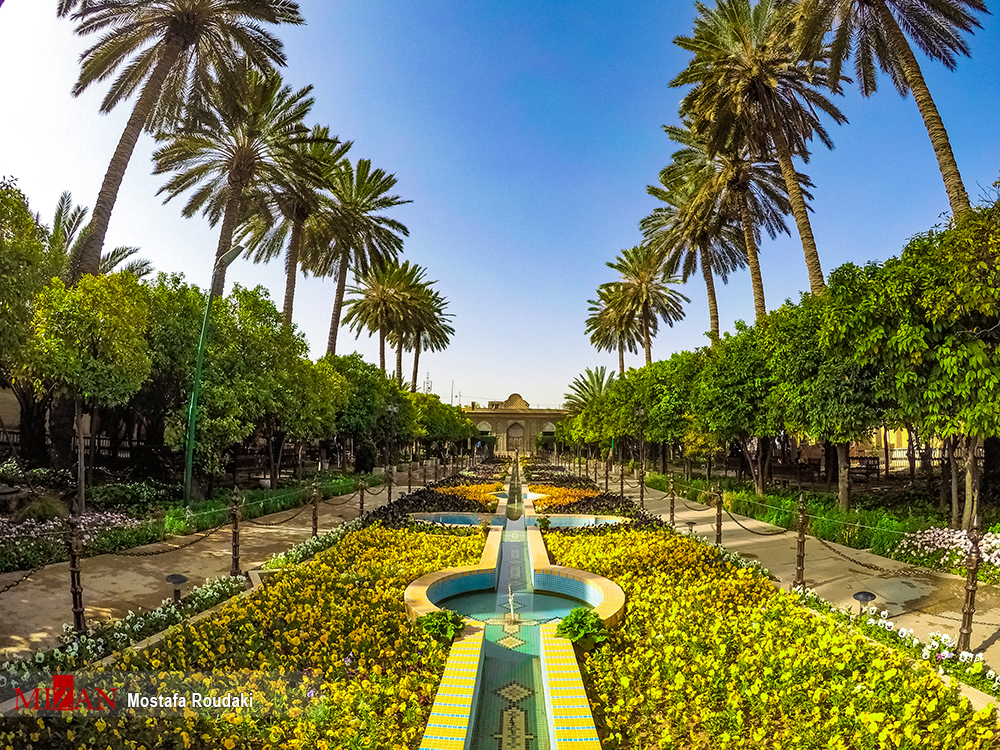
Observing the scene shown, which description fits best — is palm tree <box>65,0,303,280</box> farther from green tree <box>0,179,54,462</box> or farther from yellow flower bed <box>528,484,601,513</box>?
yellow flower bed <box>528,484,601,513</box>

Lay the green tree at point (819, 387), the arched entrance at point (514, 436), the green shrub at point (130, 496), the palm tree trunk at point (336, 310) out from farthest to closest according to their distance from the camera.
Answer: the arched entrance at point (514, 436)
the palm tree trunk at point (336, 310)
the green shrub at point (130, 496)
the green tree at point (819, 387)

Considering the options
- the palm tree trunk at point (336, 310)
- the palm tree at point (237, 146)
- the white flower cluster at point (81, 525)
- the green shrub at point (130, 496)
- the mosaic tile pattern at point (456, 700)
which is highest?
the palm tree at point (237, 146)

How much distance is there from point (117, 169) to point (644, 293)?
27.2 meters

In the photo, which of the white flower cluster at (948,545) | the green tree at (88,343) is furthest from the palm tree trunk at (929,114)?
the green tree at (88,343)

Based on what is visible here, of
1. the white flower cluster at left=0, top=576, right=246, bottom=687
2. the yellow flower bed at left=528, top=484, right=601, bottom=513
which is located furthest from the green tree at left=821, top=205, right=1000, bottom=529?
the white flower cluster at left=0, top=576, right=246, bottom=687

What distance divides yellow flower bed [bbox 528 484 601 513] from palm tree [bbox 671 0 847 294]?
925 centimetres

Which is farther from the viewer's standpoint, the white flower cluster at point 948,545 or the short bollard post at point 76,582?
the white flower cluster at point 948,545

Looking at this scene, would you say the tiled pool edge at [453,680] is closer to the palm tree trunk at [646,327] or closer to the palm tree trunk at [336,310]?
the palm tree trunk at [336,310]

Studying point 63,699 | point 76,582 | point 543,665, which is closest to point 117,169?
point 76,582

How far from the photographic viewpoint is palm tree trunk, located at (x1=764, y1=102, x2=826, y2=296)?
16.1 metres

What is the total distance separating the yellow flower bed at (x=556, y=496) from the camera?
16609 millimetres

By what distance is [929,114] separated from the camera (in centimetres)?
1317

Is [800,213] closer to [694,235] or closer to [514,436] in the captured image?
[694,235]

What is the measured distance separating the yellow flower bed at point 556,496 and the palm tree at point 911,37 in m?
11.2
